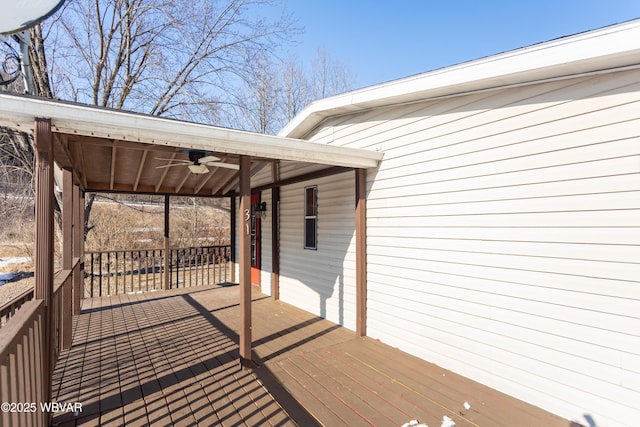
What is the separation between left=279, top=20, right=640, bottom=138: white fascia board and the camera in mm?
2184

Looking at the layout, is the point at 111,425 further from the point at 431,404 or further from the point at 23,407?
the point at 431,404

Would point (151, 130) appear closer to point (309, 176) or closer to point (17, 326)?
point (17, 326)

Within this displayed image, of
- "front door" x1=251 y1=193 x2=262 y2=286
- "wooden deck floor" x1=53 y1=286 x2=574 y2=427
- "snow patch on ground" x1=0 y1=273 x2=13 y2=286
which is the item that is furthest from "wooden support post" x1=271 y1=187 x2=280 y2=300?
"snow patch on ground" x1=0 y1=273 x2=13 y2=286

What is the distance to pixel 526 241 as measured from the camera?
2.76 metres

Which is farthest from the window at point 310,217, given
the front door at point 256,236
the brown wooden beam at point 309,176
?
the front door at point 256,236

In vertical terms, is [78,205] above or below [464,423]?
above

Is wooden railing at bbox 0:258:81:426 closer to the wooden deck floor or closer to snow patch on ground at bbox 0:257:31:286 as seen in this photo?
the wooden deck floor

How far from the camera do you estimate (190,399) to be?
2803 mm

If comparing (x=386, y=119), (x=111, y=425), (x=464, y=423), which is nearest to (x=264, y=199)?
(x=386, y=119)

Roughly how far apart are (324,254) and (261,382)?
233 cm

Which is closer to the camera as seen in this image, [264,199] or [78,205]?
[78,205]

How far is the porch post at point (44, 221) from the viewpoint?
2283 mm

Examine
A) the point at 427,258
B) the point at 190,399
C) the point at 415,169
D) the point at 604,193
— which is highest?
the point at 415,169

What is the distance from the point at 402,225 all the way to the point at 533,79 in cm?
185
